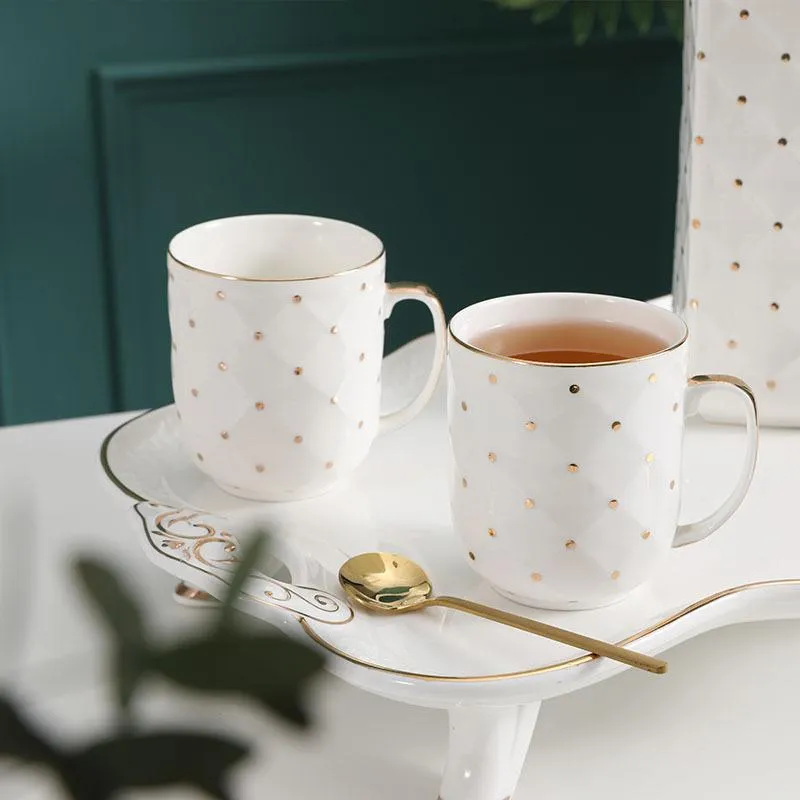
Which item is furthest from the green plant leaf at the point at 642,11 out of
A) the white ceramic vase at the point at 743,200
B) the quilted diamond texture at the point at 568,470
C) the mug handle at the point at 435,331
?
the quilted diamond texture at the point at 568,470

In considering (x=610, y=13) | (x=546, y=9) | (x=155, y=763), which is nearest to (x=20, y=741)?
(x=155, y=763)

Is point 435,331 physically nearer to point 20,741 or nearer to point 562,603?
point 562,603

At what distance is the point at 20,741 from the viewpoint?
0.34ft

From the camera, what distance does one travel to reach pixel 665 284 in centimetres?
148

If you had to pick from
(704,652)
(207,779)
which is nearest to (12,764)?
(207,779)

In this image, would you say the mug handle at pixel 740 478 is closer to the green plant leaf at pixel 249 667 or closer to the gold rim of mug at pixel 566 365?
the gold rim of mug at pixel 566 365

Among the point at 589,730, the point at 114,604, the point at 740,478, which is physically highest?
the point at 114,604

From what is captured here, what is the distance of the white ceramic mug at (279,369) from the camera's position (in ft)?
1.49

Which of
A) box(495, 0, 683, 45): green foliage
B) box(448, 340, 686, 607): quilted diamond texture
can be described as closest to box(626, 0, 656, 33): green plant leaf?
box(495, 0, 683, 45): green foliage

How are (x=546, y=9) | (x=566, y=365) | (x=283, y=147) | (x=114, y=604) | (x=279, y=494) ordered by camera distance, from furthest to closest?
(x=283, y=147)
(x=546, y=9)
(x=279, y=494)
(x=566, y=365)
(x=114, y=604)

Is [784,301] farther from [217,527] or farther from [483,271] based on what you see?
[483,271]

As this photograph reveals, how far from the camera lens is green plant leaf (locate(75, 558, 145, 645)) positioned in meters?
Answer: 0.10

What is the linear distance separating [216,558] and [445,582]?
8cm

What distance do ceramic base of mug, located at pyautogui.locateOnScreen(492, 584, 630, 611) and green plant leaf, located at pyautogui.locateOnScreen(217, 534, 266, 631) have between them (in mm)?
314
